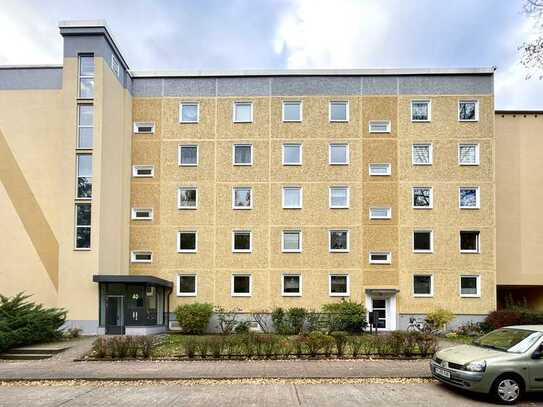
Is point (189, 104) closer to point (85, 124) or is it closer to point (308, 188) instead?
point (85, 124)

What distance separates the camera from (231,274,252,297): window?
26266 mm

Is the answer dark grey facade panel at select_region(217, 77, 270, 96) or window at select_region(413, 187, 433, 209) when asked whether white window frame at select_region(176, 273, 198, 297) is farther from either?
window at select_region(413, 187, 433, 209)

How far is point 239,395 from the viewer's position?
34.5 feet

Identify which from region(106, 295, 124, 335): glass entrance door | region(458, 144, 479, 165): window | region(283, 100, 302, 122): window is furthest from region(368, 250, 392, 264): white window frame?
region(106, 295, 124, 335): glass entrance door

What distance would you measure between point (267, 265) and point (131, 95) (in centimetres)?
1173

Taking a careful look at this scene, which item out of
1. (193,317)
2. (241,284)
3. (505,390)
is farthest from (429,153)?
(505,390)

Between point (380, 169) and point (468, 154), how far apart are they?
4.75m

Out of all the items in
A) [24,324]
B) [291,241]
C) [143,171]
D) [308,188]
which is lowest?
[24,324]

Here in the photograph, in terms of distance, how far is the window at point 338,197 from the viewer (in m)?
26.6

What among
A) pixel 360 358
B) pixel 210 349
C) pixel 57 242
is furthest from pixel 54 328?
pixel 360 358

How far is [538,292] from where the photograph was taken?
1120 inches

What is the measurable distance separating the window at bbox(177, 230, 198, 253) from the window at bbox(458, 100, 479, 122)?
1553 cm

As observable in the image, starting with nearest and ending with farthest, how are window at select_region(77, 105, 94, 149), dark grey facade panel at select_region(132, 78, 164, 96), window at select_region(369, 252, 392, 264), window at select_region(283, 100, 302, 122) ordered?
1. window at select_region(77, 105, 94, 149)
2. window at select_region(369, 252, 392, 264)
3. window at select_region(283, 100, 302, 122)
4. dark grey facade panel at select_region(132, 78, 164, 96)

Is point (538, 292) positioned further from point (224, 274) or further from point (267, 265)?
point (224, 274)
